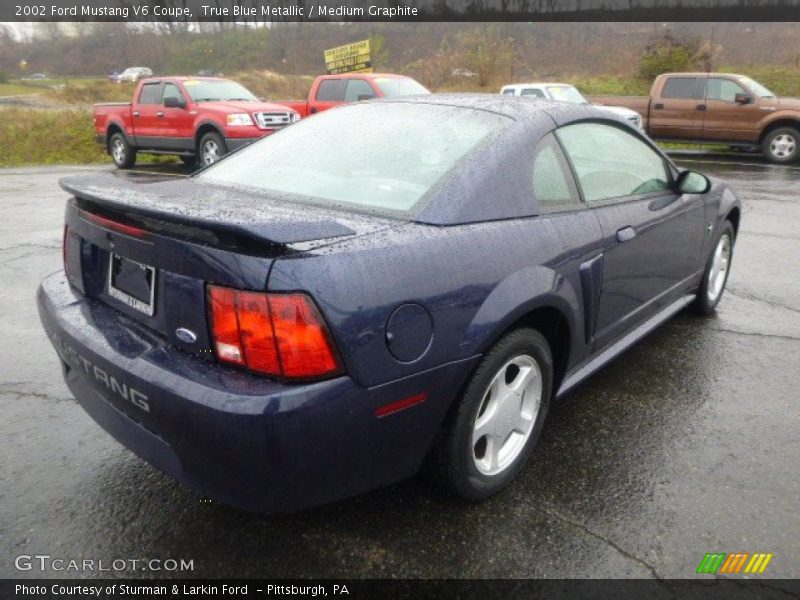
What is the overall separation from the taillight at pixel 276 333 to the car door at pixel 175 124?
1171 centimetres

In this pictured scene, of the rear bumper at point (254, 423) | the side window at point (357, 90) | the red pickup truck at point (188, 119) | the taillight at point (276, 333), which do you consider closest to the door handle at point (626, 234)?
the rear bumper at point (254, 423)

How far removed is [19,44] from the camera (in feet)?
223

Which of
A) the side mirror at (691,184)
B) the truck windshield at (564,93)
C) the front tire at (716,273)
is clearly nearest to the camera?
the side mirror at (691,184)

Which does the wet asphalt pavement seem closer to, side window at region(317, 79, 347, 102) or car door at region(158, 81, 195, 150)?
car door at region(158, 81, 195, 150)

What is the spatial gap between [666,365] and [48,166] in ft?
52.9

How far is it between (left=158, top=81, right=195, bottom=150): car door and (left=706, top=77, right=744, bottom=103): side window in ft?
36.6

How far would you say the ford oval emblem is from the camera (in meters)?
1.89

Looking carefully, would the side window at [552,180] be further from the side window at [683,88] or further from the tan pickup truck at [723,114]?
the side window at [683,88]

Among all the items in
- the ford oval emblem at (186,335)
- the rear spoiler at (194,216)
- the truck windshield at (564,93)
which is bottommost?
the ford oval emblem at (186,335)

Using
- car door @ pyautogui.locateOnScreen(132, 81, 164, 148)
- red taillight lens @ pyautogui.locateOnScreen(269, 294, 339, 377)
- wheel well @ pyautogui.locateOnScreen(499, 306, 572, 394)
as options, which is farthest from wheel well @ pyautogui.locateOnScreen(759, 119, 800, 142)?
red taillight lens @ pyautogui.locateOnScreen(269, 294, 339, 377)

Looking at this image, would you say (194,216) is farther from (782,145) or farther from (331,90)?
(782,145)

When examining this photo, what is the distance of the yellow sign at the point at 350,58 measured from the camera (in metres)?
21.3

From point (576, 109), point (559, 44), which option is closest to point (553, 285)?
point (576, 109)

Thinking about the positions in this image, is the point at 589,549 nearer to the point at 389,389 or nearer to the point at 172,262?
the point at 389,389
